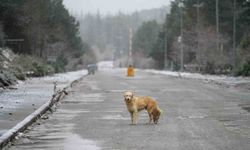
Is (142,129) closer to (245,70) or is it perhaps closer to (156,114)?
(156,114)

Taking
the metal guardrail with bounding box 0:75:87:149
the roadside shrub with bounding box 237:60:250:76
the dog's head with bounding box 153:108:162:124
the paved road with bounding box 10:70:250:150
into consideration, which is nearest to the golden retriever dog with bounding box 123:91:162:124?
the dog's head with bounding box 153:108:162:124

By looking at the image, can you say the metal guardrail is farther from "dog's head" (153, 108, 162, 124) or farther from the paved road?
"dog's head" (153, 108, 162, 124)

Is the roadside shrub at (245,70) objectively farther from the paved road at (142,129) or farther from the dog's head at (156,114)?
the dog's head at (156,114)

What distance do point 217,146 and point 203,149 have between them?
1.80ft

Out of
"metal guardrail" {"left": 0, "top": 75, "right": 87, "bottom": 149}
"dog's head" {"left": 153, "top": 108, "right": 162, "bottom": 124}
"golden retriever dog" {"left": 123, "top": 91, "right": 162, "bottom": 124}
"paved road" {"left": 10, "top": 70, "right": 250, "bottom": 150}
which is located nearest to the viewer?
"paved road" {"left": 10, "top": 70, "right": 250, "bottom": 150}

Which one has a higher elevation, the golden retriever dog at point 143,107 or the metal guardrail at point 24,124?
the golden retriever dog at point 143,107

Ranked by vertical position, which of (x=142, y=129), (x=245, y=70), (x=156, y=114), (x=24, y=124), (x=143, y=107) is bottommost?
(x=142, y=129)

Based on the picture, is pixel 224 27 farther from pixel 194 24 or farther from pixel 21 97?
pixel 21 97

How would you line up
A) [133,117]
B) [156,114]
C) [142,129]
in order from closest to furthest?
[142,129], [133,117], [156,114]

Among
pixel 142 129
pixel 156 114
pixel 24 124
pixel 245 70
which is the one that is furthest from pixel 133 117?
pixel 245 70

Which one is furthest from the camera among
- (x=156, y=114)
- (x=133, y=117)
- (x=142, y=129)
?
(x=156, y=114)

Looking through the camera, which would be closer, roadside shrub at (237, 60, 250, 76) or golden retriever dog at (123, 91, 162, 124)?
golden retriever dog at (123, 91, 162, 124)

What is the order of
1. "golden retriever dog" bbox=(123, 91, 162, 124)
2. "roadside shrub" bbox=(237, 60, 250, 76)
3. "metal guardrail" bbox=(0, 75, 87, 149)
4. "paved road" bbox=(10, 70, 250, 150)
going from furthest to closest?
"roadside shrub" bbox=(237, 60, 250, 76) < "golden retriever dog" bbox=(123, 91, 162, 124) < "metal guardrail" bbox=(0, 75, 87, 149) < "paved road" bbox=(10, 70, 250, 150)

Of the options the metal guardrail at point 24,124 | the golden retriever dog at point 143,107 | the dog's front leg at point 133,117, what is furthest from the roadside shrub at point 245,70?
the dog's front leg at point 133,117
